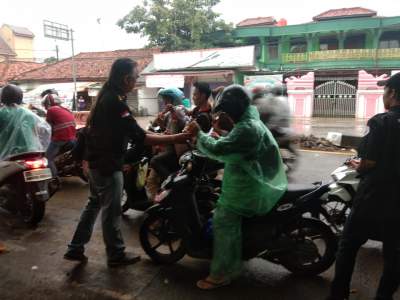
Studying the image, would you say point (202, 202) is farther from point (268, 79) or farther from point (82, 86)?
point (82, 86)

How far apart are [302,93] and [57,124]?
18.4 m

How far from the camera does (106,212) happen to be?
3.24m

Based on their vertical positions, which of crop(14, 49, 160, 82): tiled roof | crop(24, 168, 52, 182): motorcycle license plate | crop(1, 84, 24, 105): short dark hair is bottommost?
crop(24, 168, 52, 182): motorcycle license plate

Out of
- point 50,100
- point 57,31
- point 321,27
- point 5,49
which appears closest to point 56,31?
point 57,31

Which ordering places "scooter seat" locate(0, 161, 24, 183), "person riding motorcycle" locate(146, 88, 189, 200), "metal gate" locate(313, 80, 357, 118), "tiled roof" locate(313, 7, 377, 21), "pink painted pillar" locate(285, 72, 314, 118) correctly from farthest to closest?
"tiled roof" locate(313, 7, 377, 21) < "pink painted pillar" locate(285, 72, 314, 118) < "metal gate" locate(313, 80, 357, 118) < "person riding motorcycle" locate(146, 88, 189, 200) < "scooter seat" locate(0, 161, 24, 183)

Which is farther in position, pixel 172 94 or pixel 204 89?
pixel 172 94

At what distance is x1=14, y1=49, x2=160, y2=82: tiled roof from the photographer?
27.5 meters

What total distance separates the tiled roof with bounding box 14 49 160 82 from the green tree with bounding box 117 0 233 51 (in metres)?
1.43

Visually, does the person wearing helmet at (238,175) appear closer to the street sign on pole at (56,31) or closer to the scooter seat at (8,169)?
the scooter seat at (8,169)

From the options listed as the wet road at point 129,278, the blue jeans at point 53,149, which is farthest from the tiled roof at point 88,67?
the wet road at point 129,278

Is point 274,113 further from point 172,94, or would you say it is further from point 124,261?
point 124,261

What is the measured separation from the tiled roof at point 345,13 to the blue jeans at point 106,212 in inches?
1000

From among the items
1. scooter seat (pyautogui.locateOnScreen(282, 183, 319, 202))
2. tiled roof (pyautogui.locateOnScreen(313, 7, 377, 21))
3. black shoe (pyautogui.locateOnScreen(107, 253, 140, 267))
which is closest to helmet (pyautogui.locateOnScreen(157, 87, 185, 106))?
black shoe (pyautogui.locateOnScreen(107, 253, 140, 267))

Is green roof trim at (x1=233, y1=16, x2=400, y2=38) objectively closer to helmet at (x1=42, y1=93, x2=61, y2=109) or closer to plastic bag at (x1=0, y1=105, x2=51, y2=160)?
helmet at (x1=42, y1=93, x2=61, y2=109)
